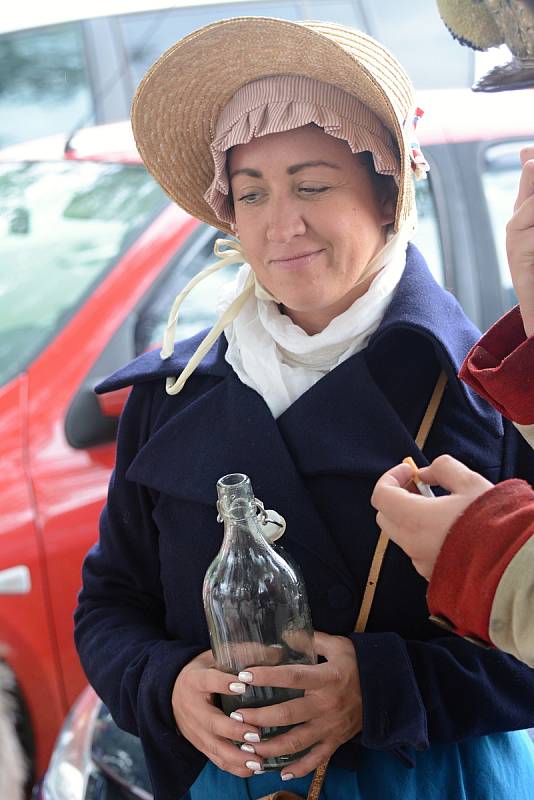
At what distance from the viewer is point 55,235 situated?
11.8ft

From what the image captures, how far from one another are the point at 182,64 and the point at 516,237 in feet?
2.99

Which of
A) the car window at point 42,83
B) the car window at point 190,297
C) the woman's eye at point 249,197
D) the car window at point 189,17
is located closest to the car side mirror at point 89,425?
the car window at point 190,297

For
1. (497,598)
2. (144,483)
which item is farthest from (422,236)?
(497,598)

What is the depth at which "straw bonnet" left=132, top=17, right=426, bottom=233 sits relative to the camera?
1727mm

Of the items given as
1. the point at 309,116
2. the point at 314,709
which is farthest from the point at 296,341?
the point at 314,709

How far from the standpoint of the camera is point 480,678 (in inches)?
64.3

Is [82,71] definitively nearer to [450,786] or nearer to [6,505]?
[6,505]

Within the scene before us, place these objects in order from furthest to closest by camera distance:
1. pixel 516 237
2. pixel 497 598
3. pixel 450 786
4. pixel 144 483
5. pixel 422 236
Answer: pixel 422 236 < pixel 144 483 < pixel 450 786 < pixel 516 237 < pixel 497 598

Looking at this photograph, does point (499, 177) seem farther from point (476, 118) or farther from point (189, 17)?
point (189, 17)

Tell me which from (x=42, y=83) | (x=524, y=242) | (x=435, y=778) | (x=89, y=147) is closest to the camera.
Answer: (x=524, y=242)

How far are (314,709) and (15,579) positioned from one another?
154 cm

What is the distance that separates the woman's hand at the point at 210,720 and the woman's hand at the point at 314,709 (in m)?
0.02

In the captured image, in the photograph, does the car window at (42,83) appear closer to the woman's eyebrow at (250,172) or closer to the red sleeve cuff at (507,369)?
the woman's eyebrow at (250,172)

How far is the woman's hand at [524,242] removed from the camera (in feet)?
3.99
